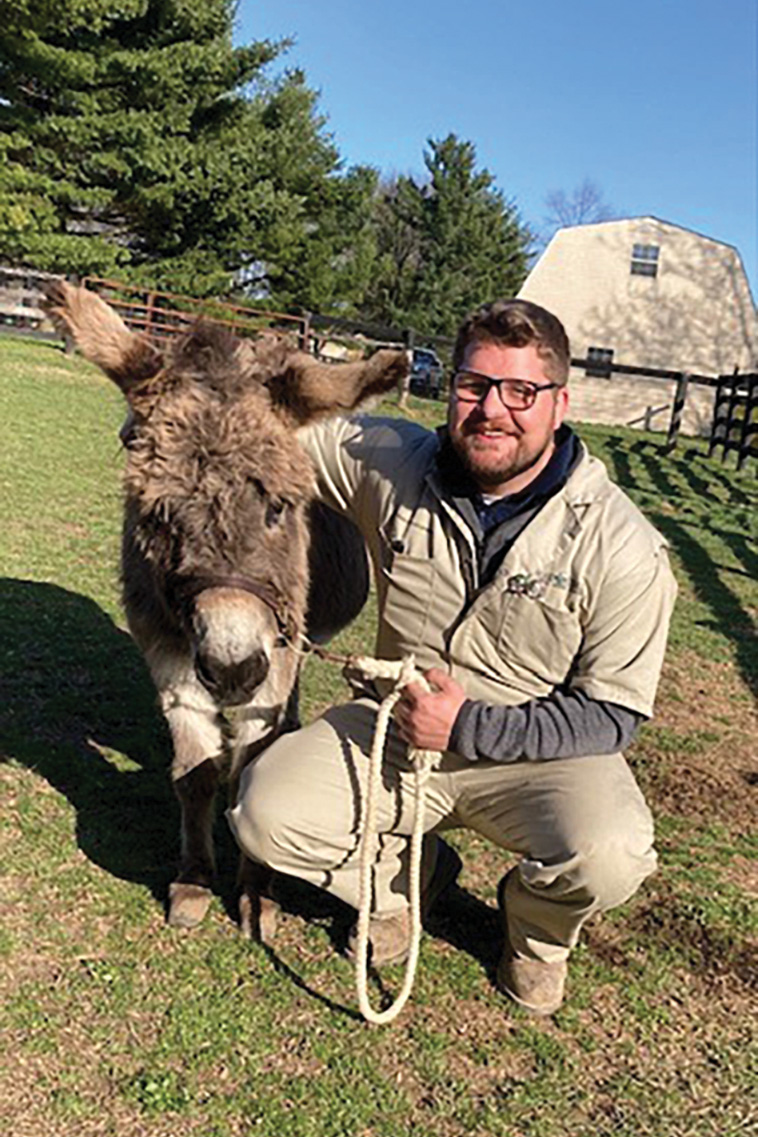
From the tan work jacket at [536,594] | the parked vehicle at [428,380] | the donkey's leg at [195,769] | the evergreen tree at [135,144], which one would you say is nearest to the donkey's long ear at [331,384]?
the tan work jacket at [536,594]

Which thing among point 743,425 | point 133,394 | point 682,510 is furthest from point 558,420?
point 743,425

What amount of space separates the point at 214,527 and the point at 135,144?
25058mm

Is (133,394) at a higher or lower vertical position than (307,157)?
lower

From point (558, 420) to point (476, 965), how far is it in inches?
75.0

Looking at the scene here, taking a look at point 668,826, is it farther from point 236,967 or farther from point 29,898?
point 29,898

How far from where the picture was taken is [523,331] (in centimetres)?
325

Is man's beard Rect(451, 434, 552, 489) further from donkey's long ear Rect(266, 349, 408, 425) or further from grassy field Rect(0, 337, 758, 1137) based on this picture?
grassy field Rect(0, 337, 758, 1137)

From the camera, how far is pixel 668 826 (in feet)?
15.4

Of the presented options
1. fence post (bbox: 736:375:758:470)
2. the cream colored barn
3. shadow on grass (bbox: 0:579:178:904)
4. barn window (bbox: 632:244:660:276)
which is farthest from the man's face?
barn window (bbox: 632:244:660:276)

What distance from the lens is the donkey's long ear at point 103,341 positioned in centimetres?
342

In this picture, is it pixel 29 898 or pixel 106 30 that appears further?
pixel 106 30

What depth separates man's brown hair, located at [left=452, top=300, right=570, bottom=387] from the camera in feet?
10.7

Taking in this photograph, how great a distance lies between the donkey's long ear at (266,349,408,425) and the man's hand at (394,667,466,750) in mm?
975

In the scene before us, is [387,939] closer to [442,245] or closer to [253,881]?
[253,881]
